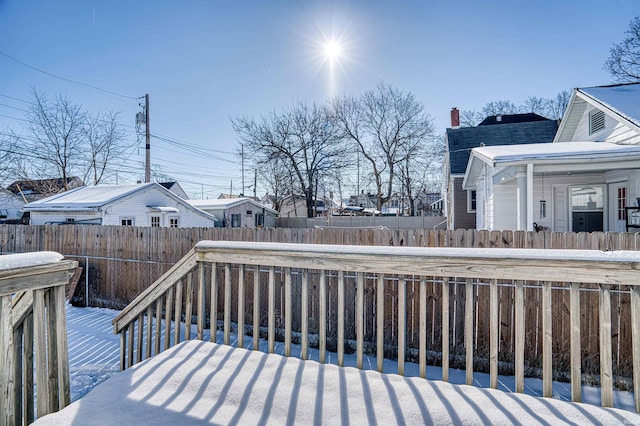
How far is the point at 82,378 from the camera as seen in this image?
11.5ft

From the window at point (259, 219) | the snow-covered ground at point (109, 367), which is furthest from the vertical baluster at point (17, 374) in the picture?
the window at point (259, 219)

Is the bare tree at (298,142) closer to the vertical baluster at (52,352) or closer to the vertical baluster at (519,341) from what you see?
the vertical baluster at (52,352)

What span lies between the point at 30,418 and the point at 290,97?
23.2 meters

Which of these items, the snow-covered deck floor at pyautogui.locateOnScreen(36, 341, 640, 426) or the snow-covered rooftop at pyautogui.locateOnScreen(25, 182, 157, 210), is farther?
the snow-covered rooftop at pyautogui.locateOnScreen(25, 182, 157, 210)

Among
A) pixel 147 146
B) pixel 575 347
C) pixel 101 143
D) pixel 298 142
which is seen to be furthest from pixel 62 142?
pixel 575 347

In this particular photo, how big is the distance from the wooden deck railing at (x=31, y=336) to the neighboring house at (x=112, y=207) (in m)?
11.6

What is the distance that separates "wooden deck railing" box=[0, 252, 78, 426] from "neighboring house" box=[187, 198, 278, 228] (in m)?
18.7

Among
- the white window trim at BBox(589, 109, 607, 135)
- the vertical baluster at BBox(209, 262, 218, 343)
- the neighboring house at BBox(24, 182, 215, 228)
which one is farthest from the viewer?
the neighboring house at BBox(24, 182, 215, 228)

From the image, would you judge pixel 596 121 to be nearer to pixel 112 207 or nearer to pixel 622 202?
pixel 622 202

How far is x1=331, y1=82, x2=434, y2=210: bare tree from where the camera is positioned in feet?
81.4

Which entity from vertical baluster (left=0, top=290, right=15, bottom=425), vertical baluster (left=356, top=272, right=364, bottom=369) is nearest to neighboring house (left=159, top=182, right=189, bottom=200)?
vertical baluster (left=0, top=290, right=15, bottom=425)

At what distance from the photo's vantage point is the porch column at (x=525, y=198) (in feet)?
21.3

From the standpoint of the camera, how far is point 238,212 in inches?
867

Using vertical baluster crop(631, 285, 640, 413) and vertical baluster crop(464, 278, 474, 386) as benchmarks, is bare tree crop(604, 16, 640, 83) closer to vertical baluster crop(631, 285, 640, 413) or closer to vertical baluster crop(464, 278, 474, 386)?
vertical baluster crop(631, 285, 640, 413)
